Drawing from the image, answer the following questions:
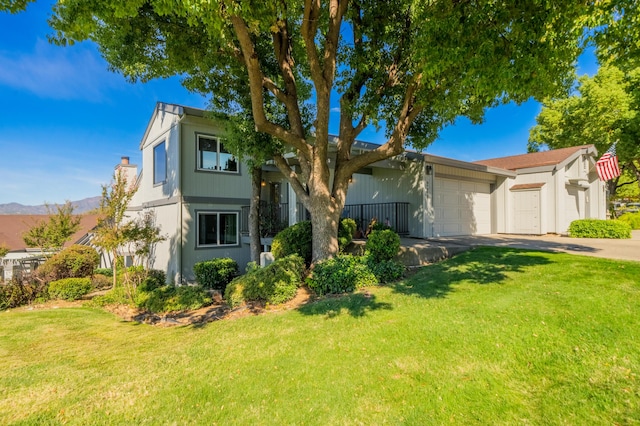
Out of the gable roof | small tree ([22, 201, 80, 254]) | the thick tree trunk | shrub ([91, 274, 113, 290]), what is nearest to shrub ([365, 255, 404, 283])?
the thick tree trunk

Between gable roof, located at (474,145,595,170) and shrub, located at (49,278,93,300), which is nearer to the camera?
shrub, located at (49,278,93,300)

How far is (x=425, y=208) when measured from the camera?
12016 mm

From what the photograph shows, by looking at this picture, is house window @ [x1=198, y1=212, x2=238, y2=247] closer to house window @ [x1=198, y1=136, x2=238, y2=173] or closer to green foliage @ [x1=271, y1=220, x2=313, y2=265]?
house window @ [x1=198, y1=136, x2=238, y2=173]

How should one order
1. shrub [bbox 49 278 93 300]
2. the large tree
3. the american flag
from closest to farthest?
the large tree
shrub [bbox 49 278 93 300]
the american flag

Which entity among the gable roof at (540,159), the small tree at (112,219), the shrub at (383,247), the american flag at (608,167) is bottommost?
the shrub at (383,247)

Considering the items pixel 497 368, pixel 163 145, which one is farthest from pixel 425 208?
pixel 163 145

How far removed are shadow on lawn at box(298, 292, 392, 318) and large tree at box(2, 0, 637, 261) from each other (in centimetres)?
177

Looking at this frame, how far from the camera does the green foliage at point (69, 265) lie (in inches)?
468

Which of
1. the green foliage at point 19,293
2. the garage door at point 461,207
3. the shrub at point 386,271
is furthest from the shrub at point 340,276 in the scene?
the green foliage at point 19,293

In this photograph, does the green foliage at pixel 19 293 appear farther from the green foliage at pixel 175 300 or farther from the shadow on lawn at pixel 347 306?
the shadow on lawn at pixel 347 306

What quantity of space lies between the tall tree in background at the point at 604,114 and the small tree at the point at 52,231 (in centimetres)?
2723

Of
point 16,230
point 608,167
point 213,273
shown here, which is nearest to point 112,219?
point 213,273

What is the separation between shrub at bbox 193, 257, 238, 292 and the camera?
426 inches

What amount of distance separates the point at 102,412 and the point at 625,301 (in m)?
7.03
